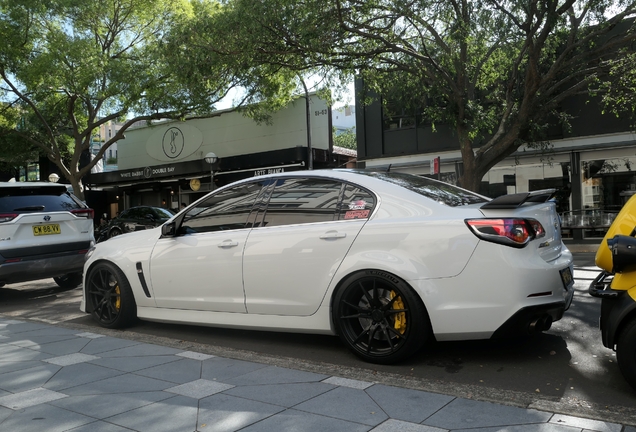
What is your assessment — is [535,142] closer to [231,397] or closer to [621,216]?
[621,216]

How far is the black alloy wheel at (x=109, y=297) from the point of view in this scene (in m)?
5.95

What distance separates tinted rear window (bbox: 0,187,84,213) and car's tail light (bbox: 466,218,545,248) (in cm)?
660

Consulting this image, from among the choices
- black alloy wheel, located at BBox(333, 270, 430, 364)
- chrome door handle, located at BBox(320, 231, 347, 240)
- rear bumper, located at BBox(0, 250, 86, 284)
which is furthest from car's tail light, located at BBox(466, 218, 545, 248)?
rear bumper, located at BBox(0, 250, 86, 284)

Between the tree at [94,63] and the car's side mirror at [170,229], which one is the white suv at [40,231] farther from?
the tree at [94,63]

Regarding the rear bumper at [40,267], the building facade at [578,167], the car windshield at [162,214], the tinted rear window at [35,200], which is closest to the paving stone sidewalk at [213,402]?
the rear bumper at [40,267]

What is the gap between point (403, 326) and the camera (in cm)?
423

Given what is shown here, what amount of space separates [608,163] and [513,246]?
16219 mm

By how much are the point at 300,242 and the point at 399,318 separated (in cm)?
105

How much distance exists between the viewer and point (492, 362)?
436 cm

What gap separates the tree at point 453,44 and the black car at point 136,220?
23.6 ft

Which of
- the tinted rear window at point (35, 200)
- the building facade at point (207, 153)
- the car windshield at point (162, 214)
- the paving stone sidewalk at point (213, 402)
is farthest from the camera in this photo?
the building facade at point (207, 153)

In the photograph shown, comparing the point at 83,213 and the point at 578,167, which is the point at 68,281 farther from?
the point at 578,167

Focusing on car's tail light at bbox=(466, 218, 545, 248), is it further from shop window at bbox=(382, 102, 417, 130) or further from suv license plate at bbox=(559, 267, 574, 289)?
shop window at bbox=(382, 102, 417, 130)

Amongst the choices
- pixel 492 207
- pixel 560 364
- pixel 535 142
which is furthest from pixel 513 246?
pixel 535 142
